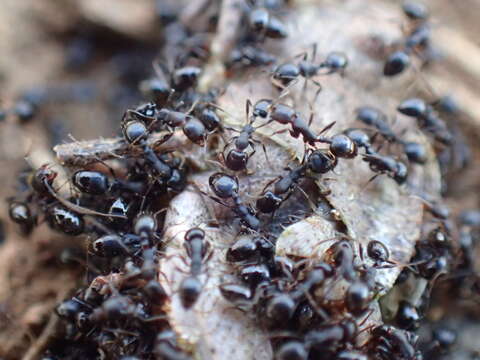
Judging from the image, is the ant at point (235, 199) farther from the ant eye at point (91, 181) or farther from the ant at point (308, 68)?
the ant at point (308, 68)

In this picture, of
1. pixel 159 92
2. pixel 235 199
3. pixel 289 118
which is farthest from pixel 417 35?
pixel 235 199

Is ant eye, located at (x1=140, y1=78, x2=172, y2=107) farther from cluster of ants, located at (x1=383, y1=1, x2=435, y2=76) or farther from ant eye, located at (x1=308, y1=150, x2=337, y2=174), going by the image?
cluster of ants, located at (x1=383, y1=1, x2=435, y2=76)

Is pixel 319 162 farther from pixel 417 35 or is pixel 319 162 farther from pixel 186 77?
pixel 417 35

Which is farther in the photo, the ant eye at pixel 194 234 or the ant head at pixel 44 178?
the ant head at pixel 44 178

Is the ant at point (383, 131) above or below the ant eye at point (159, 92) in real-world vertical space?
above

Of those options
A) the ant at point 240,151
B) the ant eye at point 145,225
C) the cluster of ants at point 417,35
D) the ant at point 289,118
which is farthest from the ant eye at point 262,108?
the cluster of ants at point 417,35

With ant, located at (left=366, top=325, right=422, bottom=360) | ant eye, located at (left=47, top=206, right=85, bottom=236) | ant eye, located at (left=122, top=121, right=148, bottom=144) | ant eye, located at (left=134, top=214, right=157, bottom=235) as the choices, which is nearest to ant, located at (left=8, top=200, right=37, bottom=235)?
ant eye, located at (left=47, top=206, right=85, bottom=236)

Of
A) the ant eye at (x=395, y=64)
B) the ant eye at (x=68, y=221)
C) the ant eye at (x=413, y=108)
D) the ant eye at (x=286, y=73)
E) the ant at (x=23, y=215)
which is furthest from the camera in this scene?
the ant eye at (x=395, y=64)
